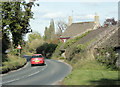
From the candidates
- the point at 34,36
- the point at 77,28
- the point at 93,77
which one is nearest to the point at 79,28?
the point at 77,28

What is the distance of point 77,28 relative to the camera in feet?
214

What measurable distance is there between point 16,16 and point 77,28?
36431mm

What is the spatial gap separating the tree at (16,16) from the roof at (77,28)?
103 ft

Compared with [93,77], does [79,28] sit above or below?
above

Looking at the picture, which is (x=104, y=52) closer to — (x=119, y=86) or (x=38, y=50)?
(x=119, y=86)

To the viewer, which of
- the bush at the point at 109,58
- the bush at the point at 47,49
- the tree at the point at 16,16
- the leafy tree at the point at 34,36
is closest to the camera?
the bush at the point at 109,58

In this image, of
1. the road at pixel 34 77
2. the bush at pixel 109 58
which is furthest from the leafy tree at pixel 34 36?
the bush at pixel 109 58

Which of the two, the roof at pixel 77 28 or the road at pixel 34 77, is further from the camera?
the roof at pixel 77 28

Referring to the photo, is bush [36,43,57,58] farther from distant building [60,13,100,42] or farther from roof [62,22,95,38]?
roof [62,22,95,38]

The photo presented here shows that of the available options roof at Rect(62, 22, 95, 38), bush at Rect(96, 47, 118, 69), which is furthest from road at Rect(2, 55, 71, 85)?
roof at Rect(62, 22, 95, 38)

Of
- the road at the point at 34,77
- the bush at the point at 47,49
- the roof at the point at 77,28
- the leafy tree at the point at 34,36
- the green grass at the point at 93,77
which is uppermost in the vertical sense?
the roof at the point at 77,28

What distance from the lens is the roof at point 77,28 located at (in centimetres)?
6281

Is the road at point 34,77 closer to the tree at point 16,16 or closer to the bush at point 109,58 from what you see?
the bush at point 109,58

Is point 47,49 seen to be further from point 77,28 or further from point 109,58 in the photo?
point 109,58
